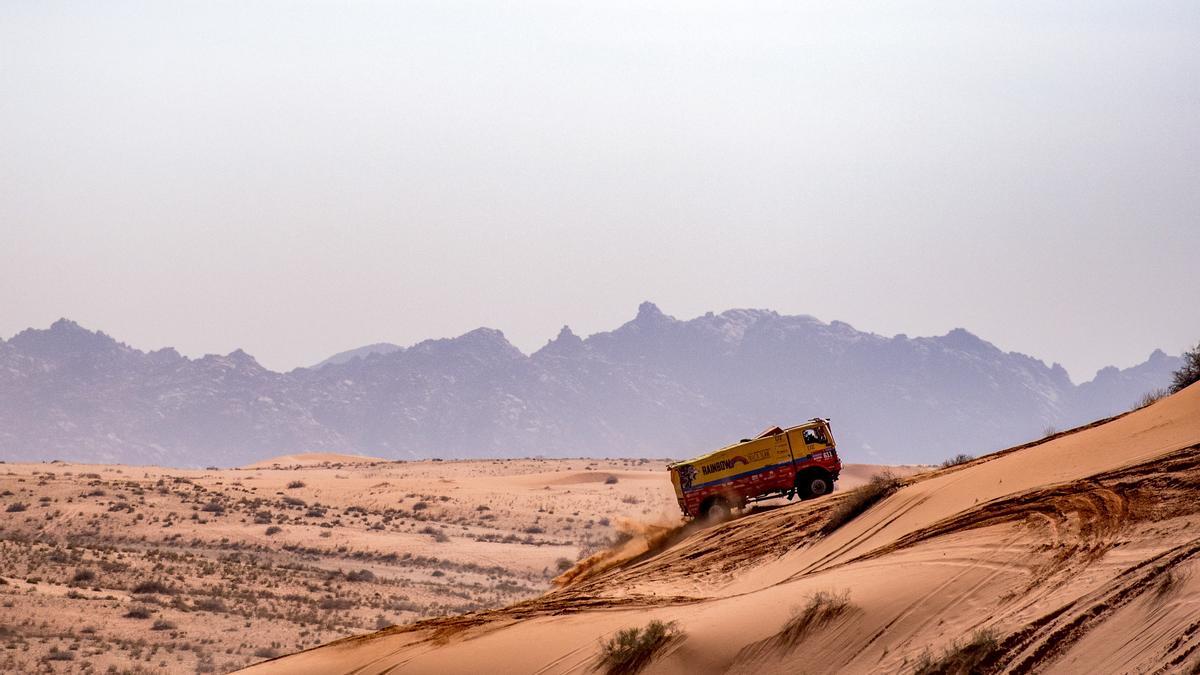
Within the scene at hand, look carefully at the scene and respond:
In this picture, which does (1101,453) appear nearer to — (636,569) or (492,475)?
(636,569)

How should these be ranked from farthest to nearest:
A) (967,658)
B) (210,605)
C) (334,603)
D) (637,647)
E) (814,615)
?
(334,603), (210,605), (637,647), (814,615), (967,658)

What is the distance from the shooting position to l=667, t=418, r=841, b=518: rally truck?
29.1 m

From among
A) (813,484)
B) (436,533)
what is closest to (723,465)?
(813,484)

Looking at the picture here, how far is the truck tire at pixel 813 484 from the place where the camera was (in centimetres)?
2916

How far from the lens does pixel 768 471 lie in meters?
29.1

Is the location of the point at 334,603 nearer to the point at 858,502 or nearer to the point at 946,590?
the point at 858,502

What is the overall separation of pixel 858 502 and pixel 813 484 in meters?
7.10

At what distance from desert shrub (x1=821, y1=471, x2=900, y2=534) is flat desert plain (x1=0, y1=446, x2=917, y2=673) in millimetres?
8122

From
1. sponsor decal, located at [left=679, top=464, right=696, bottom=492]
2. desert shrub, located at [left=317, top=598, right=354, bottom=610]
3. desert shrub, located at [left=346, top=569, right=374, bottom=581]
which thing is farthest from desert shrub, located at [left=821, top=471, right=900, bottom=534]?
desert shrub, located at [left=346, top=569, right=374, bottom=581]

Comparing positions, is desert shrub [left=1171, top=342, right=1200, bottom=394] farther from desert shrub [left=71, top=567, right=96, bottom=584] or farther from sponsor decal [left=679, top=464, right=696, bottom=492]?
desert shrub [left=71, top=567, right=96, bottom=584]

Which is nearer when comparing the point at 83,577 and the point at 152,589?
the point at 152,589

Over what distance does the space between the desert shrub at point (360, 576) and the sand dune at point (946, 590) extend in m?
20.5


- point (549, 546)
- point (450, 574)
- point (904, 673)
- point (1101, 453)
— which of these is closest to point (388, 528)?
point (549, 546)

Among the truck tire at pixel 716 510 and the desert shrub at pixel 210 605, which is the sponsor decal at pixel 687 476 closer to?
the truck tire at pixel 716 510
